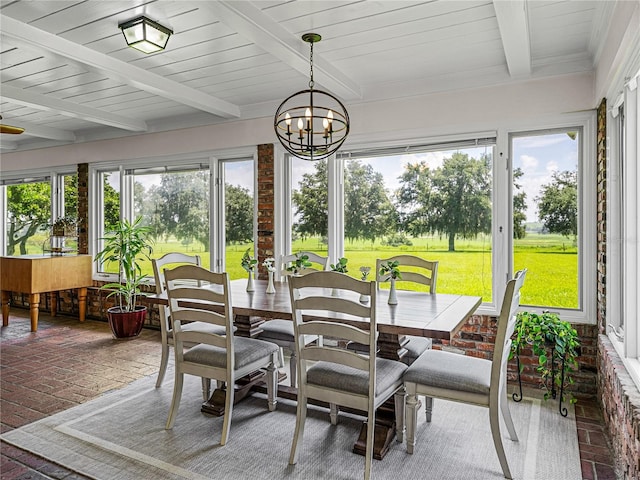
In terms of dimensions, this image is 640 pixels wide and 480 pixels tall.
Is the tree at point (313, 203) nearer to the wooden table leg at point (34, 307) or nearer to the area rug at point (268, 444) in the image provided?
the area rug at point (268, 444)

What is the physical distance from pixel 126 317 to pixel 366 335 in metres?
3.75

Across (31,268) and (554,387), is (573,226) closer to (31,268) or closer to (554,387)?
(554,387)

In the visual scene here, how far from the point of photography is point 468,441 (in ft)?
8.86

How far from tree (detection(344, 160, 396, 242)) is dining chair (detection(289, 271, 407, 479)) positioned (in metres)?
2.02

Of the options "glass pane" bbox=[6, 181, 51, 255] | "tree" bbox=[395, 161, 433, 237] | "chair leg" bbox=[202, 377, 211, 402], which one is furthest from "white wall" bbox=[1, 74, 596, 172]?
"chair leg" bbox=[202, 377, 211, 402]

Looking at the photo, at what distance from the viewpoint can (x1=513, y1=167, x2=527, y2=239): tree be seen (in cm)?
375

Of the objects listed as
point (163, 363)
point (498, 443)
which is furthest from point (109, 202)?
point (498, 443)

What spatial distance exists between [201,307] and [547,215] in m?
2.82

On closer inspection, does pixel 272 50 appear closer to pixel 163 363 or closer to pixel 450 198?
pixel 450 198

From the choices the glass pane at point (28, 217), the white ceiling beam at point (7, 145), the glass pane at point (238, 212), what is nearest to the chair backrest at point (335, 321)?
the glass pane at point (238, 212)

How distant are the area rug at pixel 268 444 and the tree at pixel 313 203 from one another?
1.96m

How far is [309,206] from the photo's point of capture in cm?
473

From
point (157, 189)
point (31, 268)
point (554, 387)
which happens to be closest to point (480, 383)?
point (554, 387)

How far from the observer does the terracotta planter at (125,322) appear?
16.5 feet
